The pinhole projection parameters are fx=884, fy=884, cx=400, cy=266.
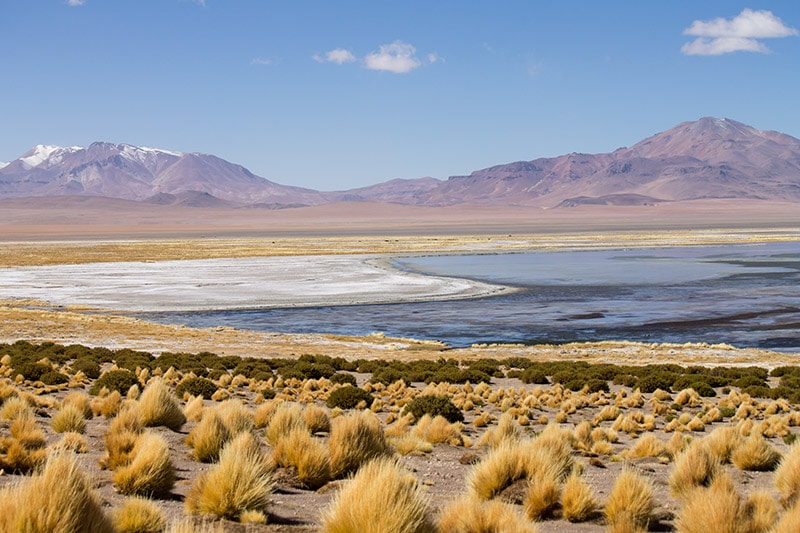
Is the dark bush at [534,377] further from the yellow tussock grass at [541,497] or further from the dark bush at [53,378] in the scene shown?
the yellow tussock grass at [541,497]

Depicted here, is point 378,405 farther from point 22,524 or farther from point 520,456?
point 22,524

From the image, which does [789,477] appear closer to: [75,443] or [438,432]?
[438,432]

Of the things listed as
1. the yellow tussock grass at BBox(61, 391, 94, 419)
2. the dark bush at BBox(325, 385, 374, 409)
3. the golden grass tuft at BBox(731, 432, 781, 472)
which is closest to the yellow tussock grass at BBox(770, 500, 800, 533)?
the golden grass tuft at BBox(731, 432, 781, 472)

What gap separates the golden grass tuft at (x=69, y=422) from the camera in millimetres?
11523

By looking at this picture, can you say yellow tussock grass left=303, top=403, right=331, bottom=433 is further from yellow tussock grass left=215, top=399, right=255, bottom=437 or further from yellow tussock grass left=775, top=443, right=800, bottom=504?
yellow tussock grass left=775, top=443, right=800, bottom=504

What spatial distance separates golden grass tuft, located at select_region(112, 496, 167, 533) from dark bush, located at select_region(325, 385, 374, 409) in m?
9.68

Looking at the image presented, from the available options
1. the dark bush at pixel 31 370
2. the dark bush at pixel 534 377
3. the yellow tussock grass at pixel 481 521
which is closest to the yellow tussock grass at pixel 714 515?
the yellow tussock grass at pixel 481 521

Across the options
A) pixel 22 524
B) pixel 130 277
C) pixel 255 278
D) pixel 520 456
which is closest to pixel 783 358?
pixel 520 456

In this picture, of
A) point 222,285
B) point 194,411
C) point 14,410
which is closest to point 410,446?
point 194,411

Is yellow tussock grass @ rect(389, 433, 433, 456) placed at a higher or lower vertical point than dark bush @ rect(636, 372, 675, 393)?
higher

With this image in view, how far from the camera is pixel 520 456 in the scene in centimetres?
873

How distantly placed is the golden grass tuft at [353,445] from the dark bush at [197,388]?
24.7ft

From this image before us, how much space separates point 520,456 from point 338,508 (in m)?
3.18

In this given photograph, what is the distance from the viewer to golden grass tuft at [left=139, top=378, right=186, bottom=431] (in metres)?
12.0
